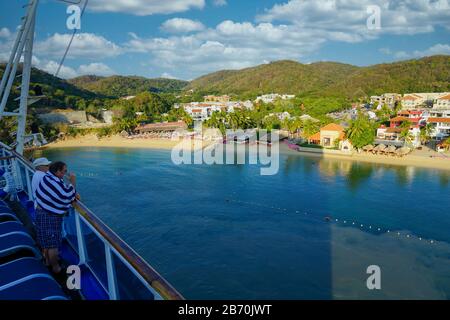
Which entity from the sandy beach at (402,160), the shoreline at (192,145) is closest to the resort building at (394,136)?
the sandy beach at (402,160)

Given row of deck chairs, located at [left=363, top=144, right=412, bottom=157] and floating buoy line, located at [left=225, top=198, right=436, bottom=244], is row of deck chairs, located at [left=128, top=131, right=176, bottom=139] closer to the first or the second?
row of deck chairs, located at [left=363, top=144, right=412, bottom=157]

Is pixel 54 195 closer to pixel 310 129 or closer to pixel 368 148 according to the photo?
pixel 368 148

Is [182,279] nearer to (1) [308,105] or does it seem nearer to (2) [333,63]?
(1) [308,105]

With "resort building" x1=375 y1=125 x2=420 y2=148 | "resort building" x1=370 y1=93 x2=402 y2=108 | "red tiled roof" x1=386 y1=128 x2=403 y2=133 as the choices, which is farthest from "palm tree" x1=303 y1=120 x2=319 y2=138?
"resort building" x1=370 y1=93 x2=402 y2=108

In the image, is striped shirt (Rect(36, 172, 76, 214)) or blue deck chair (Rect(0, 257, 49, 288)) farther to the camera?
striped shirt (Rect(36, 172, 76, 214))

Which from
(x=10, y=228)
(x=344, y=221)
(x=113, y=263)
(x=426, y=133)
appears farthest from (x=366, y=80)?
(x=113, y=263)

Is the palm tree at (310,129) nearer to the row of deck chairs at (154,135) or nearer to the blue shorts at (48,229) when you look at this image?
the row of deck chairs at (154,135)
